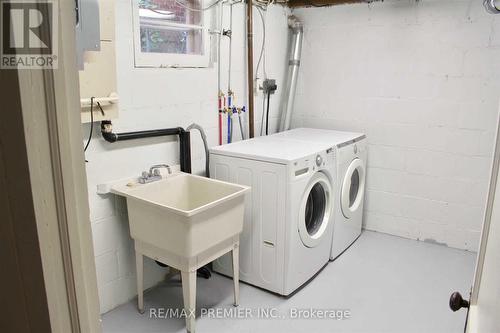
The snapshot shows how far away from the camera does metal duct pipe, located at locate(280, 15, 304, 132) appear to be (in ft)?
11.7

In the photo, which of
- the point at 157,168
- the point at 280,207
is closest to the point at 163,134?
the point at 157,168

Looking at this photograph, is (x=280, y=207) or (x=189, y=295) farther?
(x=280, y=207)

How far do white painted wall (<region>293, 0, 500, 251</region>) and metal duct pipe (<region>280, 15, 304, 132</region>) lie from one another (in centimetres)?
11

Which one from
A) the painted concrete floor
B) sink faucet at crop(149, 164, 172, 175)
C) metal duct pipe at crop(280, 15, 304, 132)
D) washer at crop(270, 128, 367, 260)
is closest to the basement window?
sink faucet at crop(149, 164, 172, 175)

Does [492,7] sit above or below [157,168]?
above

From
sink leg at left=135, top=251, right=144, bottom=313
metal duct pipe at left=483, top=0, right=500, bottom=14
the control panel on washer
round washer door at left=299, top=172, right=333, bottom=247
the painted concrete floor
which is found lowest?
the painted concrete floor

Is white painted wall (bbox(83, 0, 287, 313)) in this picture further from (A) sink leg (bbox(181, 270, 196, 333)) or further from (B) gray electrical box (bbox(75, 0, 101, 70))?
(B) gray electrical box (bbox(75, 0, 101, 70))

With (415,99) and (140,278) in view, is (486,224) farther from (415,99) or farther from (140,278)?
(415,99)

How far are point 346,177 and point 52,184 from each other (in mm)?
2596

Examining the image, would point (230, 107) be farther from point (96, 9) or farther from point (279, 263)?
point (96, 9)

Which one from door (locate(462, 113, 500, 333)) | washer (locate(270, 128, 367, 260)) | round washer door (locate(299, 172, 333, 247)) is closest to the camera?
door (locate(462, 113, 500, 333))

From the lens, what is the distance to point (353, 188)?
11.0ft

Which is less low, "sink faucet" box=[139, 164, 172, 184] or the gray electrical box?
the gray electrical box

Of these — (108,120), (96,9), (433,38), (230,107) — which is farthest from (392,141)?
(96,9)
